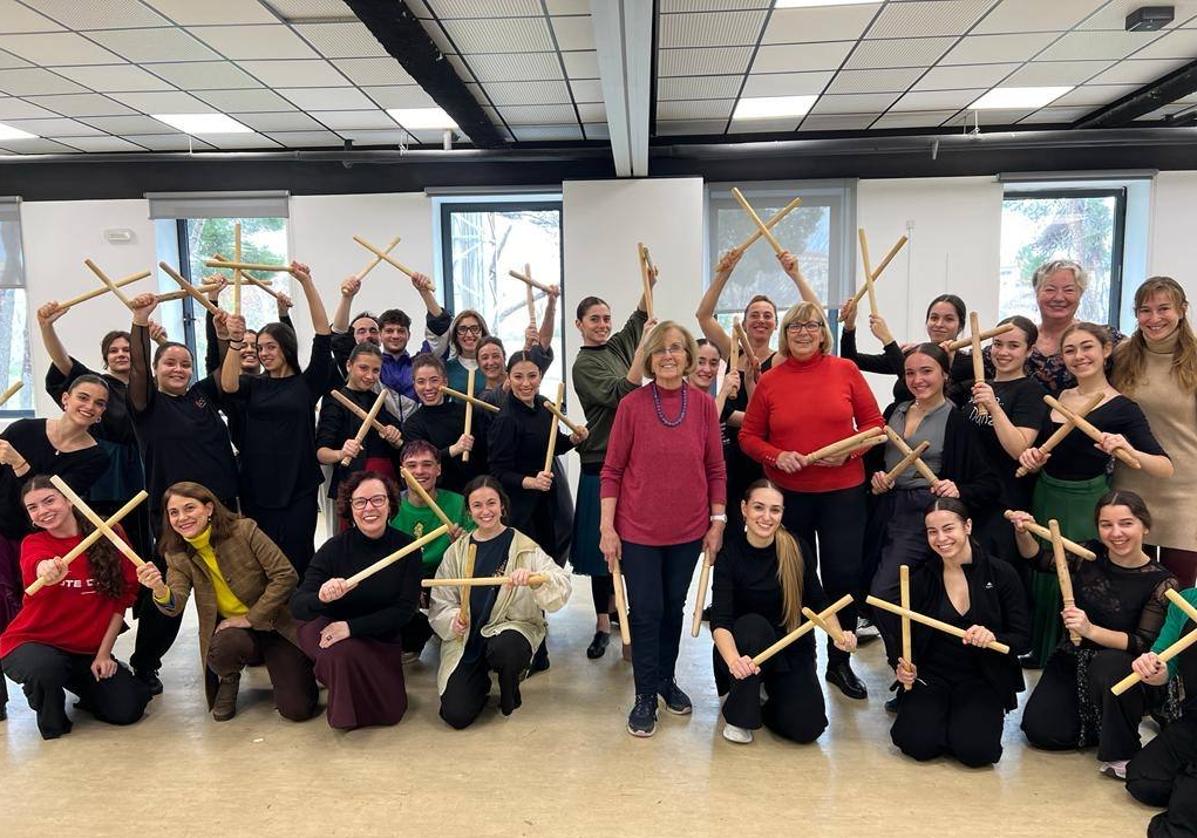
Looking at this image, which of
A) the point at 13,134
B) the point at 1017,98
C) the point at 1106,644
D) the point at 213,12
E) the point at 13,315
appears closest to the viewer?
the point at 1106,644

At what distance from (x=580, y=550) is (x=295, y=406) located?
1.43 m

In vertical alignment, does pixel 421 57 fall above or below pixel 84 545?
above

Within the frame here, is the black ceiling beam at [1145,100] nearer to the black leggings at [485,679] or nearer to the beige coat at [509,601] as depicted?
the beige coat at [509,601]

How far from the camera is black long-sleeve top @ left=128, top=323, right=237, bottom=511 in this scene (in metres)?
2.93

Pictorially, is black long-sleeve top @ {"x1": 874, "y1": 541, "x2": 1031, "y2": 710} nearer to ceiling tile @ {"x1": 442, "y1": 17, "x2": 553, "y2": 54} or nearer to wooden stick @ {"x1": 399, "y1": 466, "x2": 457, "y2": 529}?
wooden stick @ {"x1": 399, "y1": 466, "x2": 457, "y2": 529}

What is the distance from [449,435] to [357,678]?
47.2 inches

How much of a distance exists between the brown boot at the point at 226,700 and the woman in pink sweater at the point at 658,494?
1567 mm

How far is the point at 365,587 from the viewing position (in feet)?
9.29

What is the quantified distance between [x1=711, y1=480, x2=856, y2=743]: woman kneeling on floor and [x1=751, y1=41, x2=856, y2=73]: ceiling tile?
3105 mm

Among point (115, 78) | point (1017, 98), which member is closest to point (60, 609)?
point (115, 78)

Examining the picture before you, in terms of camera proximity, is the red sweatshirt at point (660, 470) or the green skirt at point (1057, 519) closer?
the red sweatshirt at point (660, 470)

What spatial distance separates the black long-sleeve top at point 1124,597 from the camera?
93.0 inches

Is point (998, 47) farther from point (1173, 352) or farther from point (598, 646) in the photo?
point (598, 646)

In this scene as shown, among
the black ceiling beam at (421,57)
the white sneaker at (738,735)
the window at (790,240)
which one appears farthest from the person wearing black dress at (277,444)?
the window at (790,240)
